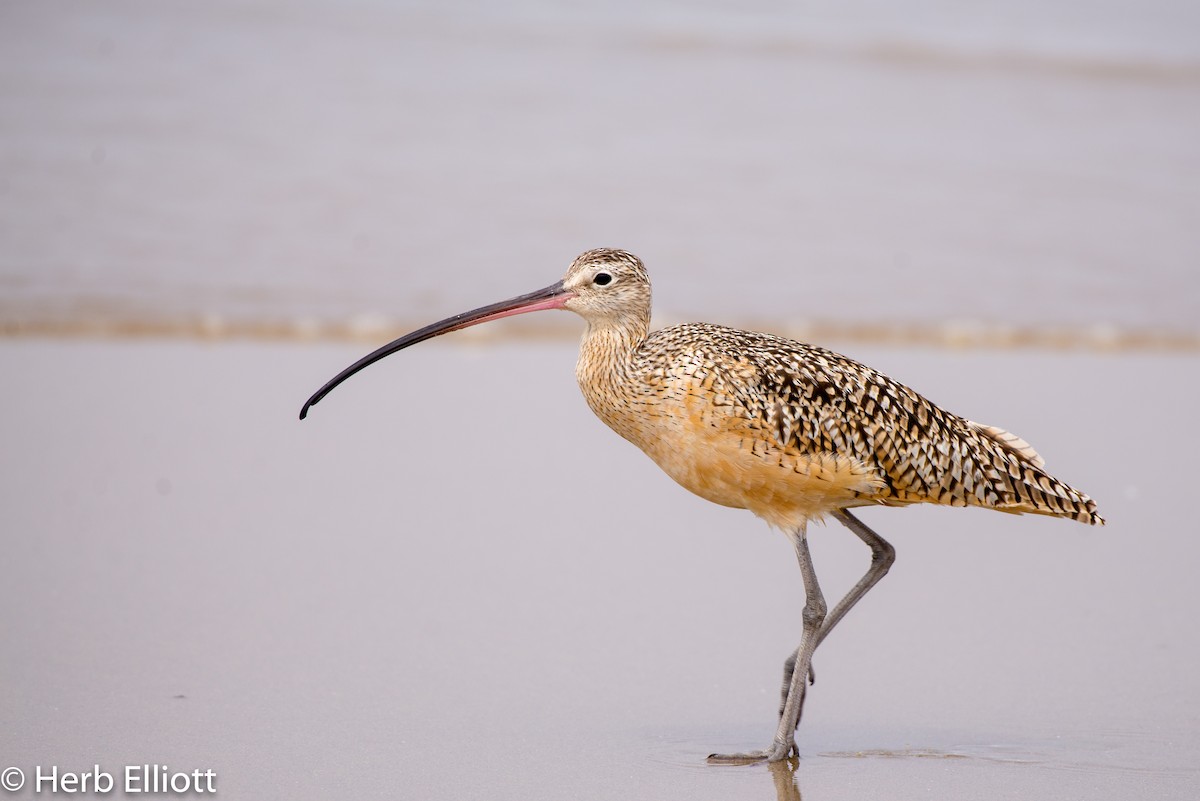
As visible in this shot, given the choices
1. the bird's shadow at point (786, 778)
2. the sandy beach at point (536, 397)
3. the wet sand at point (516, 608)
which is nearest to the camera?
the bird's shadow at point (786, 778)

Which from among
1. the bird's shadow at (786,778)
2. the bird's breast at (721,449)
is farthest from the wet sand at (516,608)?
the bird's breast at (721,449)

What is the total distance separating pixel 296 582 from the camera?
6.17m

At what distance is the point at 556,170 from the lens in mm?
12750

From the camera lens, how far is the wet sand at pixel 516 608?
4883 mm

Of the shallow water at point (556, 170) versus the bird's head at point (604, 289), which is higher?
the shallow water at point (556, 170)

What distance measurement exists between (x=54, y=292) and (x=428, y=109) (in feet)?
15.4

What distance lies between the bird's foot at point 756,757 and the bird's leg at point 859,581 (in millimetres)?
239

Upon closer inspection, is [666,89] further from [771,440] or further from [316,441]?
[771,440]
